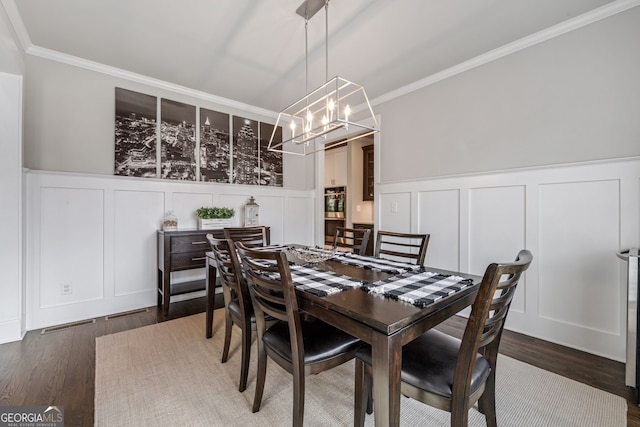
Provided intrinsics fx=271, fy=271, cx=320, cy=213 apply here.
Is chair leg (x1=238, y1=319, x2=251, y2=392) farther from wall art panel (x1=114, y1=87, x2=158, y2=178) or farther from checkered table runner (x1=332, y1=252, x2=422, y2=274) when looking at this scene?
wall art panel (x1=114, y1=87, x2=158, y2=178)

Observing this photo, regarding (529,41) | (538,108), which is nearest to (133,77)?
(529,41)

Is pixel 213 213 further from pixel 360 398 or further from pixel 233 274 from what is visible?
pixel 360 398

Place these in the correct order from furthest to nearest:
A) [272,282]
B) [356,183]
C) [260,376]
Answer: [356,183]
[260,376]
[272,282]

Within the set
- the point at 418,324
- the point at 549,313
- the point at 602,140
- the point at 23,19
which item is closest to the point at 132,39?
the point at 23,19

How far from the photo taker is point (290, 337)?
126 cm

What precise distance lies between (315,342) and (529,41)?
9.72 ft

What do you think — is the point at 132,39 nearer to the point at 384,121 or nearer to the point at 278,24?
the point at 278,24

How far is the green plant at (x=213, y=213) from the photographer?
3.25m

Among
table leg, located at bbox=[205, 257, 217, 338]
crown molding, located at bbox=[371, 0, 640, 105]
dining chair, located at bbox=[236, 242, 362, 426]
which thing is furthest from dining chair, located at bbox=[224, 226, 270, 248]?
crown molding, located at bbox=[371, 0, 640, 105]

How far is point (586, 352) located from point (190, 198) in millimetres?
4065

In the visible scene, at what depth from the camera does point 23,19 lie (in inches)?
83.2

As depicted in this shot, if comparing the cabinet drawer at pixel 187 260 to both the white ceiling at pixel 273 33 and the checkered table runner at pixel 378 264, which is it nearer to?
the checkered table runner at pixel 378 264

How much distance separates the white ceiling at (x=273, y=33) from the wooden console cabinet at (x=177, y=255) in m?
1.76

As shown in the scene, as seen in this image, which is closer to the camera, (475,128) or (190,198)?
(475,128)
